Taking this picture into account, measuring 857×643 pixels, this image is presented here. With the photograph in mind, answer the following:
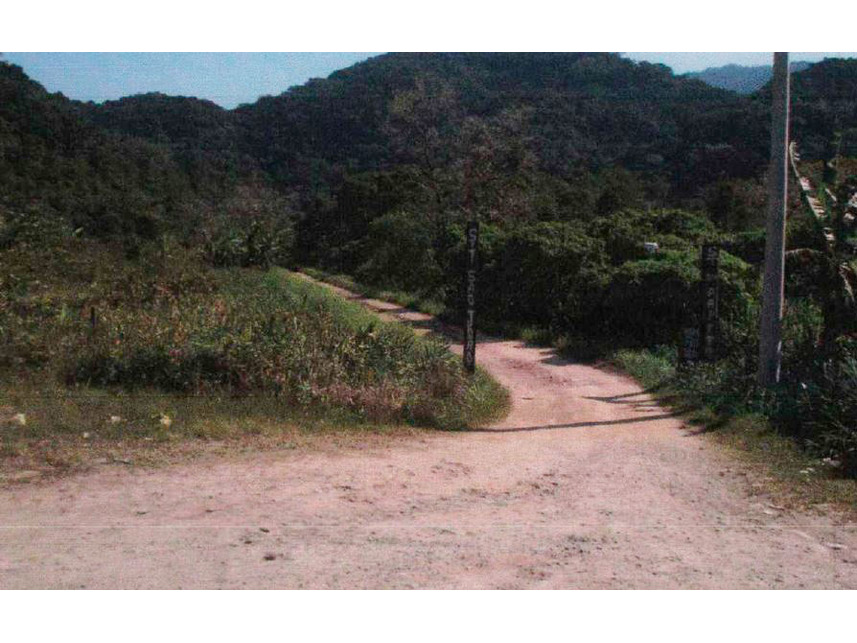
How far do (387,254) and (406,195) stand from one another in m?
5.66

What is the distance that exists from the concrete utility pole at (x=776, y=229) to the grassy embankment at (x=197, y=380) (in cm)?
316

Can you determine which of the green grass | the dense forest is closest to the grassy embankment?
the dense forest

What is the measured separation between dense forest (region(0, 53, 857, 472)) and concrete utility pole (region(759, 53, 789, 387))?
0.53 m

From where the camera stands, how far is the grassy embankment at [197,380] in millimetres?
8633

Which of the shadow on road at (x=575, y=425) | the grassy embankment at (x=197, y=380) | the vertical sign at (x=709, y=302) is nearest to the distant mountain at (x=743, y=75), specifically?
the vertical sign at (x=709, y=302)

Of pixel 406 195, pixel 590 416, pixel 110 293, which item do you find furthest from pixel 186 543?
pixel 406 195

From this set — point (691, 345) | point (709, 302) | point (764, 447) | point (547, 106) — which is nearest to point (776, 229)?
point (709, 302)

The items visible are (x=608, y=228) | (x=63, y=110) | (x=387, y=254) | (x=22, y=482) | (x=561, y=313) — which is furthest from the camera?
(x=387, y=254)

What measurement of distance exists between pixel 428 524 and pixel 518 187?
20.1m

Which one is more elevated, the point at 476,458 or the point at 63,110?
the point at 63,110

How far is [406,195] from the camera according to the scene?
31688 millimetres

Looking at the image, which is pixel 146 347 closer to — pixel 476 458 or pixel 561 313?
pixel 476 458

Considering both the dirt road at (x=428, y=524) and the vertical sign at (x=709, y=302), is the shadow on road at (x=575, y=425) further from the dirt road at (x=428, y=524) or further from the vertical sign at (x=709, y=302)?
the vertical sign at (x=709, y=302)

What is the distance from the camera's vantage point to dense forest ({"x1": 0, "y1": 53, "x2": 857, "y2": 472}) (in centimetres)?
1346
